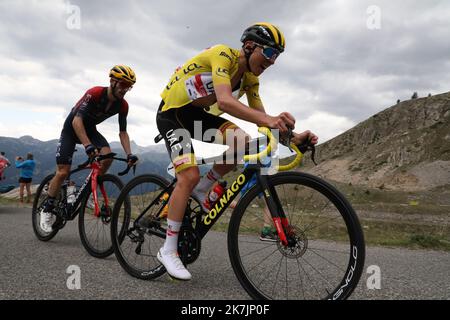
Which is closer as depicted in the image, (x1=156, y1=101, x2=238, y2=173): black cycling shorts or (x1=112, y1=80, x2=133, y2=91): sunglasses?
(x1=156, y1=101, x2=238, y2=173): black cycling shorts

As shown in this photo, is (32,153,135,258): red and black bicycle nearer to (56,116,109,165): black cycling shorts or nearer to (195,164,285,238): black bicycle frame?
(56,116,109,165): black cycling shorts

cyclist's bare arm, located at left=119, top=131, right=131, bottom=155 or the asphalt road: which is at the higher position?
cyclist's bare arm, located at left=119, top=131, right=131, bottom=155

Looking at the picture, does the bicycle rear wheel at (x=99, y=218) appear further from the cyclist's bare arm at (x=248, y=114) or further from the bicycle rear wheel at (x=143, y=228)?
the cyclist's bare arm at (x=248, y=114)

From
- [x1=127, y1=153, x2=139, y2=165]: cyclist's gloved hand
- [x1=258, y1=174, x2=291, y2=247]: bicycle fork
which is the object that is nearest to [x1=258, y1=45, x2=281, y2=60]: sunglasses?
[x1=258, y1=174, x2=291, y2=247]: bicycle fork

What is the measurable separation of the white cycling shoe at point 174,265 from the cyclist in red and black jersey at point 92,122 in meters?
2.10

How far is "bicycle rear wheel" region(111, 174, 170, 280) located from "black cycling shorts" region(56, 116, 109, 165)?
1863 millimetres

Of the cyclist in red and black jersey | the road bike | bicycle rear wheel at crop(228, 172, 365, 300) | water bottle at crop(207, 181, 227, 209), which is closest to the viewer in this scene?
bicycle rear wheel at crop(228, 172, 365, 300)

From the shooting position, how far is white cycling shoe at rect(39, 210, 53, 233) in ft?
17.9

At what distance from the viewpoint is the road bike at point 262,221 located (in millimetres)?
2693

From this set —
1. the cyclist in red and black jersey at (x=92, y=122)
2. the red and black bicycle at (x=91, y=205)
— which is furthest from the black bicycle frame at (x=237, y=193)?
the cyclist in red and black jersey at (x=92, y=122)

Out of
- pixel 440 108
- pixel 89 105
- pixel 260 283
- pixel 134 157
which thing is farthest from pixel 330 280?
pixel 440 108

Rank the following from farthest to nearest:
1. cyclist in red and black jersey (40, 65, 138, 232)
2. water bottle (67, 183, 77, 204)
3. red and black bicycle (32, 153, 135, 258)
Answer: water bottle (67, 183, 77, 204)
cyclist in red and black jersey (40, 65, 138, 232)
red and black bicycle (32, 153, 135, 258)

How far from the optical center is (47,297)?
2855mm

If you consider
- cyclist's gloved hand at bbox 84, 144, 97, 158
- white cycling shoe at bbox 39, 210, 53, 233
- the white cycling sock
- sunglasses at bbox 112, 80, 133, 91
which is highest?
sunglasses at bbox 112, 80, 133, 91
